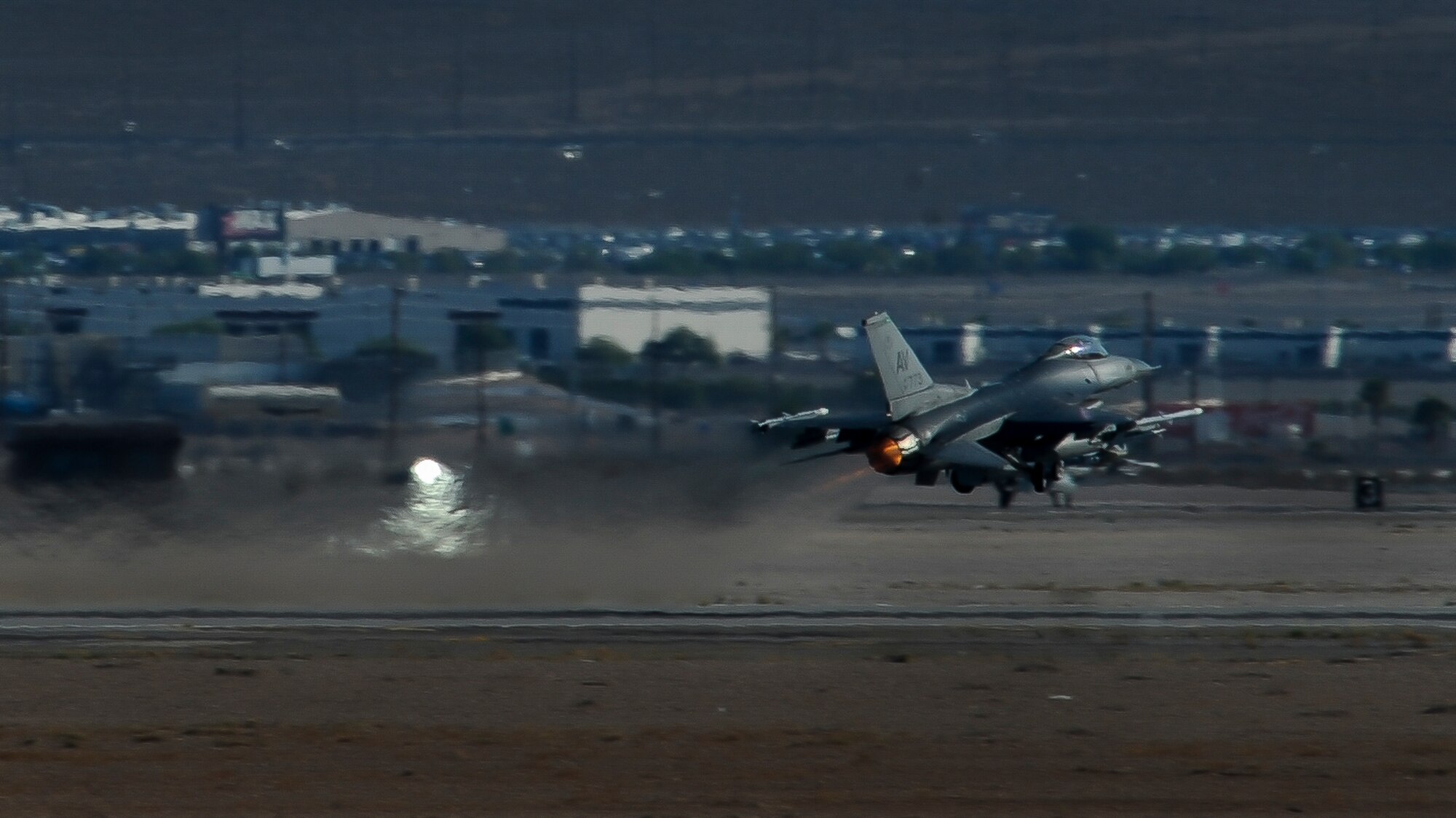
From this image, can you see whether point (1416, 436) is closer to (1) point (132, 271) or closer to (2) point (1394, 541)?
(2) point (1394, 541)

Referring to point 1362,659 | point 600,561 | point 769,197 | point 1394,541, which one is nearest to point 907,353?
point 600,561

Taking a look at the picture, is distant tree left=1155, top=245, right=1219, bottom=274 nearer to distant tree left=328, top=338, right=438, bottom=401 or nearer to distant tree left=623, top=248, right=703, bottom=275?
distant tree left=623, top=248, right=703, bottom=275

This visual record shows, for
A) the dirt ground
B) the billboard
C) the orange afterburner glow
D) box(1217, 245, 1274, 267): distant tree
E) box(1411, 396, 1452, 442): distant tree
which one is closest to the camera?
the dirt ground

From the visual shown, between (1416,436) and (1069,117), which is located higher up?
(1069,117)

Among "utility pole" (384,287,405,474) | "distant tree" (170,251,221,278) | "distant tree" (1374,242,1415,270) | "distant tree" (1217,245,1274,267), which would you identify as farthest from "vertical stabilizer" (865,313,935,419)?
"distant tree" (1217,245,1274,267)

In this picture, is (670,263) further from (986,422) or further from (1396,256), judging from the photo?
(986,422)

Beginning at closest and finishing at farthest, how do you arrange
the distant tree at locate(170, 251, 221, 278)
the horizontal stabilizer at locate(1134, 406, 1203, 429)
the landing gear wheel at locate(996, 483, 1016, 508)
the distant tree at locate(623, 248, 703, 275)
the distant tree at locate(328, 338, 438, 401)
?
the horizontal stabilizer at locate(1134, 406, 1203, 429) → the distant tree at locate(328, 338, 438, 401) → the landing gear wheel at locate(996, 483, 1016, 508) → the distant tree at locate(170, 251, 221, 278) → the distant tree at locate(623, 248, 703, 275)
